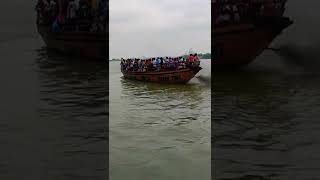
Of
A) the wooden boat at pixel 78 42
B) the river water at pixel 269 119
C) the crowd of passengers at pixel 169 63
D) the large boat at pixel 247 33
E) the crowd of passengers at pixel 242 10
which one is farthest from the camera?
the crowd of passengers at pixel 169 63

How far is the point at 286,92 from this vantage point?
688 inches

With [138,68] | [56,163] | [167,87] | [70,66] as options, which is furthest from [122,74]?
[56,163]

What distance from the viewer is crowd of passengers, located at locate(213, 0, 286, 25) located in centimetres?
1764

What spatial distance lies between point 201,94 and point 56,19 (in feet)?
27.5

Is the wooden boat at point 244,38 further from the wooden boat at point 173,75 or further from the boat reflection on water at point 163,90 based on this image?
the boat reflection on water at point 163,90

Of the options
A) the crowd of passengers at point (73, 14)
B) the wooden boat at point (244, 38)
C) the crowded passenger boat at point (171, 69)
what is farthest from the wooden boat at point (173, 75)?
the crowd of passengers at point (73, 14)

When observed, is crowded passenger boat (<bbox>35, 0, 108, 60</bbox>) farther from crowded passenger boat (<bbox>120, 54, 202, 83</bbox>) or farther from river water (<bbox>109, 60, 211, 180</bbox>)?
crowded passenger boat (<bbox>120, 54, 202, 83</bbox>)

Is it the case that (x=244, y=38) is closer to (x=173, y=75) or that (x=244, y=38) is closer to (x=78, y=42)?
(x=173, y=75)

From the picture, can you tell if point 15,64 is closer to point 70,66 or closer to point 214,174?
point 70,66

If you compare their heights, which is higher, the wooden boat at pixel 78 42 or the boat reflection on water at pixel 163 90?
the wooden boat at pixel 78 42

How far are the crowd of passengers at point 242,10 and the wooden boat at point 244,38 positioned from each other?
0.31 metres

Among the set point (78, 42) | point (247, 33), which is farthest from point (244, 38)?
point (78, 42)

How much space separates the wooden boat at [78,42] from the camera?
1488cm

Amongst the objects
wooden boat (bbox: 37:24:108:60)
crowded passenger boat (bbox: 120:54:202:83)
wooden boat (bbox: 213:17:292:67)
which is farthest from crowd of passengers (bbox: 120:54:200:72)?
wooden boat (bbox: 37:24:108:60)
